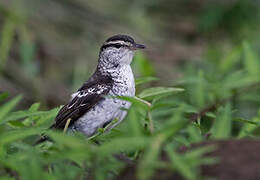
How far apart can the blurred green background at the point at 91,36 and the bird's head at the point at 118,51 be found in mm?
3116

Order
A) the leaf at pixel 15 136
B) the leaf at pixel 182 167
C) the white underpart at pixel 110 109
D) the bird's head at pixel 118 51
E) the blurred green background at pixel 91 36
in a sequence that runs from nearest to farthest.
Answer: the leaf at pixel 182 167
the leaf at pixel 15 136
the white underpart at pixel 110 109
the bird's head at pixel 118 51
the blurred green background at pixel 91 36

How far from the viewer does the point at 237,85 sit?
345 centimetres

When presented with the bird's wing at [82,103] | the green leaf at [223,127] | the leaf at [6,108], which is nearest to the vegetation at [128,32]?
the bird's wing at [82,103]

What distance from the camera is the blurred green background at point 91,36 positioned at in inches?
338

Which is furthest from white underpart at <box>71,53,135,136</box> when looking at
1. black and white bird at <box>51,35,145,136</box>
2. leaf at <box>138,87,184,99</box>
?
leaf at <box>138,87,184,99</box>

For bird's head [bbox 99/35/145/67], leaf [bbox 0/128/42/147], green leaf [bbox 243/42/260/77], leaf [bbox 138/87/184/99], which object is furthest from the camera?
bird's head [bbox 99/35/145/67]

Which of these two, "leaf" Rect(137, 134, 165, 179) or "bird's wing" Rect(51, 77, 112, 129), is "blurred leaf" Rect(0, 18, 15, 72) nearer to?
"bird's wing" Rect(51, 77, 112, 129)

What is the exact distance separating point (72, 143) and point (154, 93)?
68.6 inches

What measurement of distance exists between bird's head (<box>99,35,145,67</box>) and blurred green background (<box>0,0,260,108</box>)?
10.2 ft

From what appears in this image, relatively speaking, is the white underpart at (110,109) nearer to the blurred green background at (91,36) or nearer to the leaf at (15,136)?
the leaf at (15,136)

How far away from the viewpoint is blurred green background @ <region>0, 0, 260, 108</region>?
858 centimetres

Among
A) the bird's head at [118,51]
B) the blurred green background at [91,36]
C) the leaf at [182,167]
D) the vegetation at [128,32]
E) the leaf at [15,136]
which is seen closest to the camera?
the leaf at [182,167]

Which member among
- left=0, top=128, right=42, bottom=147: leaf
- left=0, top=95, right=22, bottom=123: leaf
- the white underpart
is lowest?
the white underpart

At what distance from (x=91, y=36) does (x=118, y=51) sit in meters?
4.64
